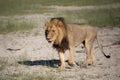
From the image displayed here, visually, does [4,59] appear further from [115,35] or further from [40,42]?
[115,35]

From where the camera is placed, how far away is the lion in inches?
454

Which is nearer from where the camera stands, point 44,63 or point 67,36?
point 67,36

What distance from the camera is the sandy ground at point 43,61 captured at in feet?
35.8

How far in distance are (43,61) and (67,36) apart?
192cm

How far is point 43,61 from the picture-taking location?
13.7 metres

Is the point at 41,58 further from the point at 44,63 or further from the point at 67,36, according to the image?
the point at 67,36

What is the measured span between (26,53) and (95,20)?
35.0 ft

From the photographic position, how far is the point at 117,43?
54.6 feet

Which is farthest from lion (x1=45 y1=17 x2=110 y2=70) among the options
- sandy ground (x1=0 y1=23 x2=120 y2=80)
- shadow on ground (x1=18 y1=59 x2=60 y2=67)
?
shadow on ground (x1=18 y1=59 x2=60 y2=67)

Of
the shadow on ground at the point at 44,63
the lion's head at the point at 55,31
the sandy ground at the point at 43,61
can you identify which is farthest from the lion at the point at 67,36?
the shadow on ground at the point at 44,63

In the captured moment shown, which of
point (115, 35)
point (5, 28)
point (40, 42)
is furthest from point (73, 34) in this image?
point (5, 28)

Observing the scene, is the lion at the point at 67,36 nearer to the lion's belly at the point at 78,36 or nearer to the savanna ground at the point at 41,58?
the lion's belly at the point at 78,36

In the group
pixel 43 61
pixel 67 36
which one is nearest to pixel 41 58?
pixel 43 61

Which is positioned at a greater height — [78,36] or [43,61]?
[78,36]
